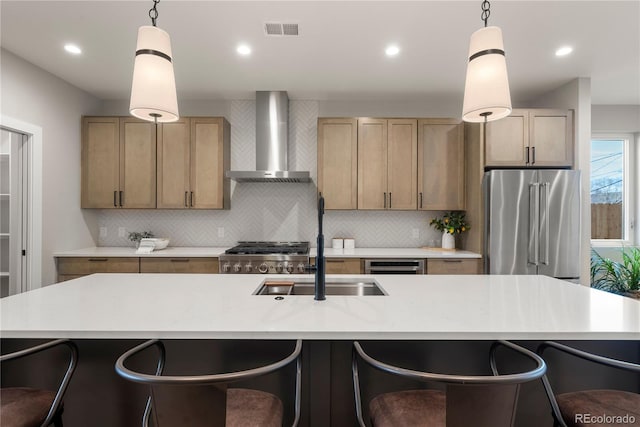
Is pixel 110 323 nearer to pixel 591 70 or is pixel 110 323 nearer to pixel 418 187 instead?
pixel 418 187

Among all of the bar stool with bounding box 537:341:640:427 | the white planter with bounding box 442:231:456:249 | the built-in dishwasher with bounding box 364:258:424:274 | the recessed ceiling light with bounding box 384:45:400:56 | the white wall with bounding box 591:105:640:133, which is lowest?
the bar stool with bounding box 537:341:640:427

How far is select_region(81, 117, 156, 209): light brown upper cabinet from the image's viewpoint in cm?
379

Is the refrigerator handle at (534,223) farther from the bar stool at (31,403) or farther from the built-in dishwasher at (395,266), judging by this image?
the bar stool at (31,403)

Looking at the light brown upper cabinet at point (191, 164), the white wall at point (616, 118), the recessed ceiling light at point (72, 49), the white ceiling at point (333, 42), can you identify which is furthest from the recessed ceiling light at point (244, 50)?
the white wall at point (616, 118)

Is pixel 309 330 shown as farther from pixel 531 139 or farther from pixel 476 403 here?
pixel 531 139

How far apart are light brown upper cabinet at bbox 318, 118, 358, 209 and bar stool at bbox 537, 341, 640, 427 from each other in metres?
2.73

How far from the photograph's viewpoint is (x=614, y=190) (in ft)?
14.2

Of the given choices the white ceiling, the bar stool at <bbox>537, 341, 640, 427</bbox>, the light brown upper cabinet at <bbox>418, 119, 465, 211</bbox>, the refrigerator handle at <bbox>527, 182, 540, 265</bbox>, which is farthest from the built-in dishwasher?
the bar stool at <bbox>537, 341, 640, 427</bbox>

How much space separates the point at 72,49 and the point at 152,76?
213 cm

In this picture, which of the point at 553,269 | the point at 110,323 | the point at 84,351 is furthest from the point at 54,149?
the point at 553,269

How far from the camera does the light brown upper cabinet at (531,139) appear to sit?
11.5 feet

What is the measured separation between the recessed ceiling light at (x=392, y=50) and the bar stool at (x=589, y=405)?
2422 mm

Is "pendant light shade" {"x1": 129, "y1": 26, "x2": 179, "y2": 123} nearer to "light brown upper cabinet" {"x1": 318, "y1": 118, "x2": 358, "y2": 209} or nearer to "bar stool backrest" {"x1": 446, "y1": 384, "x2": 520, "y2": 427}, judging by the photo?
"bar stool backrest" {"x1": 446, "y1": 384, "x2": 520, "y2": 427}

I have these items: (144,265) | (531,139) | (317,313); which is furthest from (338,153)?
Result: (317,313)
